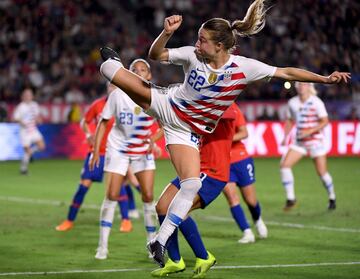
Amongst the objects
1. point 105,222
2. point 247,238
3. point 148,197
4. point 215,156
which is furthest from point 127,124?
point 215,156

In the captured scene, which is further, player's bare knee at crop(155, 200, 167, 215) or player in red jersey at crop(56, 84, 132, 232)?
player in red jersey at crop(56, 84, 132, 232)

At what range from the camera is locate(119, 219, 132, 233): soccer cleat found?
44.0 feet

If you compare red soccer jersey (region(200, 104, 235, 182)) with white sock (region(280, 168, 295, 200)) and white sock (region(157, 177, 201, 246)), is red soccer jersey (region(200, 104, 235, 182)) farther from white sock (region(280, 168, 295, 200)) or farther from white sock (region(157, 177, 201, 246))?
white sock (region(280, 168, 295, 200))

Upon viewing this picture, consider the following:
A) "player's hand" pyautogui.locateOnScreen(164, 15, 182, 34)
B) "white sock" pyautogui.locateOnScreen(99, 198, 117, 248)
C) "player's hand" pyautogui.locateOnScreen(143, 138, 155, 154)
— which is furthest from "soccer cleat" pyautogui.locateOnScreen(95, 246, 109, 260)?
→ "player's hand" pyautogui.locateOnScreen(164, 15, 182, 34)

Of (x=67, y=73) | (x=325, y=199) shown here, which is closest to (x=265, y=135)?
(x=67, y=73)

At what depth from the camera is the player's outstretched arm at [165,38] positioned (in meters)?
8.20

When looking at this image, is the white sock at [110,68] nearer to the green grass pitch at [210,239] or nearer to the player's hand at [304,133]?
the green grass pitch at [210,239]

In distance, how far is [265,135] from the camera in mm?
29062

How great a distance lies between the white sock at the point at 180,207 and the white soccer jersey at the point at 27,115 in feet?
55.4

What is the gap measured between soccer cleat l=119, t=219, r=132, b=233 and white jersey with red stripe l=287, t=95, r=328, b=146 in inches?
170

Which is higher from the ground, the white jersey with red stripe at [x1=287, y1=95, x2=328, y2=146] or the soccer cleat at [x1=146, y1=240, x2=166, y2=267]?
the white jersey with red stripe at [x1=287, y1=95, x2=328, y2=146]

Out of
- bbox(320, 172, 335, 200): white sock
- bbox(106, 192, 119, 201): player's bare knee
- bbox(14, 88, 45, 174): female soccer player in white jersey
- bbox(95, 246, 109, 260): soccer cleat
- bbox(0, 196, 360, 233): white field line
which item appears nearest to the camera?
bbox(95, 246, 109, 260): soccer cleat

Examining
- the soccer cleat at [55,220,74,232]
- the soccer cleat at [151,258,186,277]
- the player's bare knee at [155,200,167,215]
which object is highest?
the player's bare knee at [155,200,167,215]

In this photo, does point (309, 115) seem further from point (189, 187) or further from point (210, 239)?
point (189, 187)
